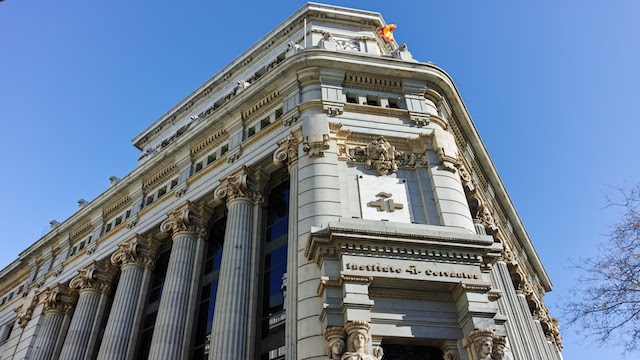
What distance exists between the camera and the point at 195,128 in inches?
1223

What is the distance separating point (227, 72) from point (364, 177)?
24.6 m

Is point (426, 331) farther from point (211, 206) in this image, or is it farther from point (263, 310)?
point (211, 206)

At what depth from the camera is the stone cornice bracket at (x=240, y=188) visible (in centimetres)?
2536

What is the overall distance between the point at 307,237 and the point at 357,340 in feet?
17.6

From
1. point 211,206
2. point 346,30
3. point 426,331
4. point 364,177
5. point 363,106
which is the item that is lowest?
point 426,331

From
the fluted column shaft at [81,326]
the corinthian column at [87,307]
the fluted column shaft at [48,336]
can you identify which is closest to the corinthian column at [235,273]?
the corinthian column at [87,307]


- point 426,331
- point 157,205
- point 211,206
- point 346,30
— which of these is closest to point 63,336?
point 157,205

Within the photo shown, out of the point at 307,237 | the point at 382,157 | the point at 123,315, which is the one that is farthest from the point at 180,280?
the point at 382,157

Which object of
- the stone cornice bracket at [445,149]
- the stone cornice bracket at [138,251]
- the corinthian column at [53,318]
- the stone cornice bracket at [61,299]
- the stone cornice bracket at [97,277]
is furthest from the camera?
the stone cornice bracket at [61,299]

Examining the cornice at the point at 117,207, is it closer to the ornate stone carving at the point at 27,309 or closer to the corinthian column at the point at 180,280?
the corinthian column at the point at 180,280

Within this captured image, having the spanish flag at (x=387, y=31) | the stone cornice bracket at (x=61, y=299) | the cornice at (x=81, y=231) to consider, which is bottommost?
the stone cornice bracket at (x=61, y=299)

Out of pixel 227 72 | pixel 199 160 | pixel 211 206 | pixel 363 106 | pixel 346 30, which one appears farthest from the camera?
pixel 227 72

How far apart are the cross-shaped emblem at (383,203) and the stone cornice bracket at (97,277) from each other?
2018 centimetres

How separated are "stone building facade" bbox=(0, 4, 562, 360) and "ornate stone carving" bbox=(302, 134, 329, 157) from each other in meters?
0.07
